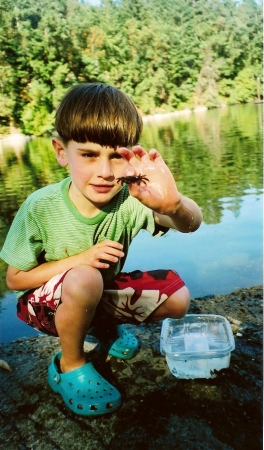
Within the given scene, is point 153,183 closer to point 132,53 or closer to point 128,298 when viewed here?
point 128,298

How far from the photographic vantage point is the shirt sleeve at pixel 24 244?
1.53m

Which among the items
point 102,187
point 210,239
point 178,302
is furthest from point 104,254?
point 210,239

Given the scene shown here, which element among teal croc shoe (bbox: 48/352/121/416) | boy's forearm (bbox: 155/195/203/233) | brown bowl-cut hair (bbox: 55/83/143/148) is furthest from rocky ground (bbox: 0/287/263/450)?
brown bowl-cut hair (bbox: 55/83/143/148)

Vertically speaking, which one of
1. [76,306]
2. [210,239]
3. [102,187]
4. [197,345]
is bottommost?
[210,239]

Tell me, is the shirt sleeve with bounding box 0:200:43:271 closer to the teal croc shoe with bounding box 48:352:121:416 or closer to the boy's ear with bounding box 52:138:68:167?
the boy's ear with bounding box 52:138:68:167

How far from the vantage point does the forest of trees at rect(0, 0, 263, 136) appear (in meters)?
27.3

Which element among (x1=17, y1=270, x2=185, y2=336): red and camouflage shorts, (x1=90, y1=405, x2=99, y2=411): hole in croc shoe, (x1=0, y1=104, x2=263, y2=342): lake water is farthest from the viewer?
(x1=0, y1=104, x2=263, y2=342): lake water

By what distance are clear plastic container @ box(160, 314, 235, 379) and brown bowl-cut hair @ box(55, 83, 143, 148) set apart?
81cm

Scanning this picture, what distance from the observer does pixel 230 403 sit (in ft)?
4.40

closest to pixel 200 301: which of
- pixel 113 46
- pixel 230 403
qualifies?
pixel 230 403

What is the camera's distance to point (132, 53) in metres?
37.6

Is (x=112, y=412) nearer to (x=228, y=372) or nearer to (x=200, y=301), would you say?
(x=228, y=372)

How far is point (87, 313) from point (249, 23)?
154 ft

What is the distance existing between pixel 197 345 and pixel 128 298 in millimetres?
358
